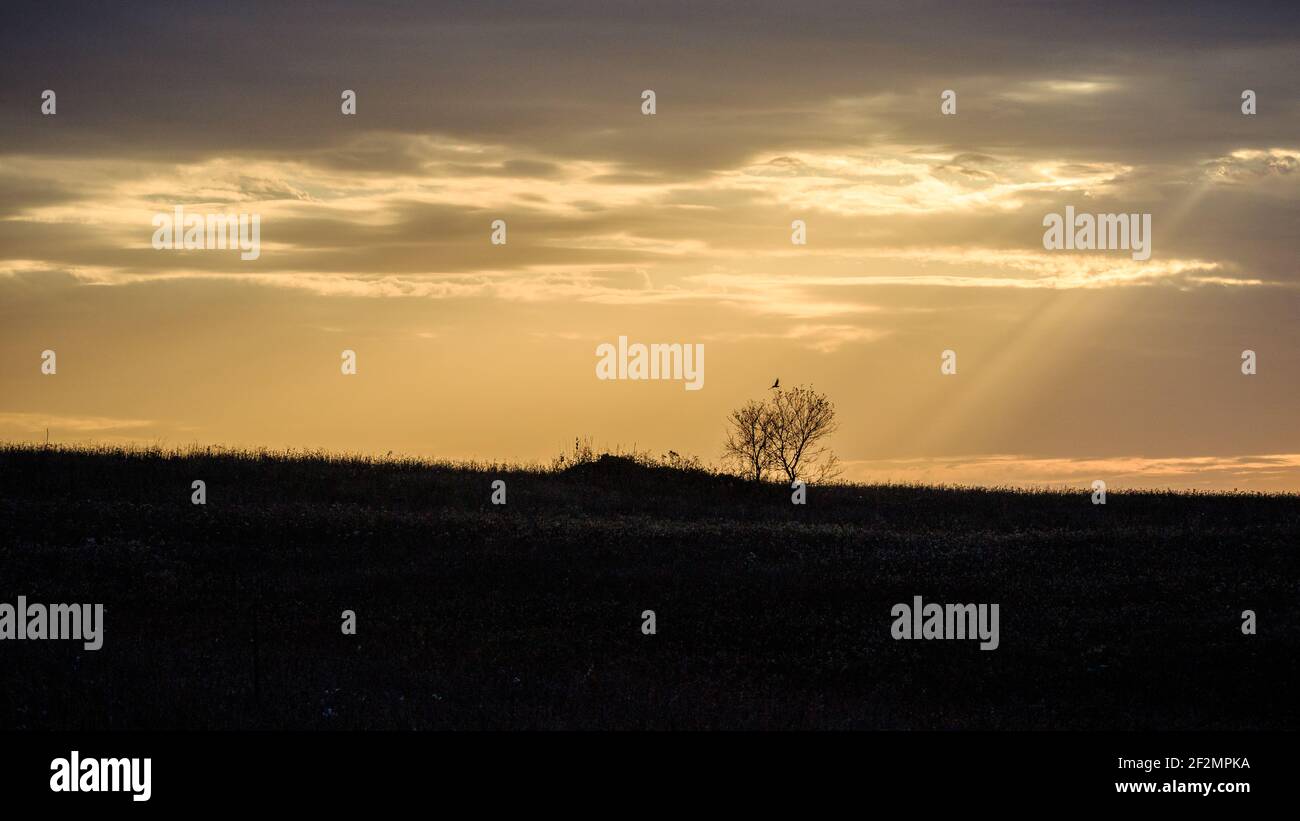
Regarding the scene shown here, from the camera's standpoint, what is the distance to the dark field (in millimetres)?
21000

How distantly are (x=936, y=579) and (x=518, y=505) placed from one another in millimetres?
20409

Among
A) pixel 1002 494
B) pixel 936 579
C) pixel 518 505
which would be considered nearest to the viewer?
pixel 936 579

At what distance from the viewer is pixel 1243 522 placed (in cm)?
4491

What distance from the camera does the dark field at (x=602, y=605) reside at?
21.0m

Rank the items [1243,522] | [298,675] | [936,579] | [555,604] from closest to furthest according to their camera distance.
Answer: [298,675]
[555,604]
[936,579]
[1243,522]

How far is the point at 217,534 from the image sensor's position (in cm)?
3906

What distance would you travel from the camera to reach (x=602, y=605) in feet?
101

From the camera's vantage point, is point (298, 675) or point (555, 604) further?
point (555, 604)
